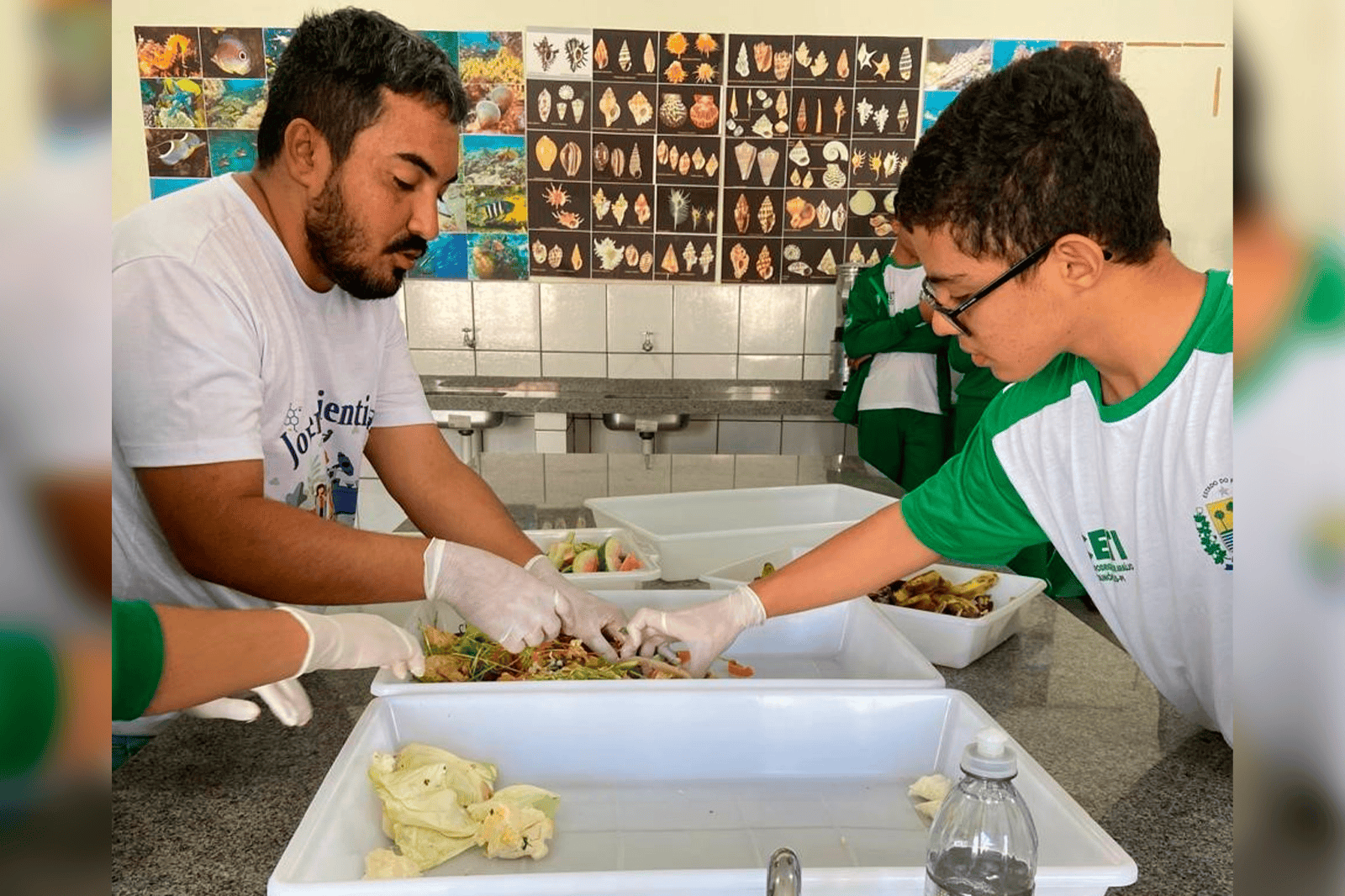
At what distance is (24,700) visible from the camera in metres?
0.22

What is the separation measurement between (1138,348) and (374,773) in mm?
1105

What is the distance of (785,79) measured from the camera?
197 inches

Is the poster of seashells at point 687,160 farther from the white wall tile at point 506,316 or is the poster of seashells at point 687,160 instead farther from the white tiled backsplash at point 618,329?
the white wall tile at point 506,316

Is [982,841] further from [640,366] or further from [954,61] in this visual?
[954,61]

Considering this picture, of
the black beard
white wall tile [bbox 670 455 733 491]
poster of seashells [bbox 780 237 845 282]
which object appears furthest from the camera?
poster of seashells [bbox 780 237 845 282]

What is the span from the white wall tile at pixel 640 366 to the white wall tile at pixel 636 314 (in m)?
0.05

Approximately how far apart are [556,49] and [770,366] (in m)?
2.00

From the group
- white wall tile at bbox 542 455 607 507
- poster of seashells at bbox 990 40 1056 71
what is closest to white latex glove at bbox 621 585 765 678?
white wall tile at bbox 542 455 607 507

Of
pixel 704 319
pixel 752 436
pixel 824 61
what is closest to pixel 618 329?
pixel 704 319

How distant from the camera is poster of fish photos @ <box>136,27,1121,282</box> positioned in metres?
4.98

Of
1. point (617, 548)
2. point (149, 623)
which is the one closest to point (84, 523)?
point (149, 623)

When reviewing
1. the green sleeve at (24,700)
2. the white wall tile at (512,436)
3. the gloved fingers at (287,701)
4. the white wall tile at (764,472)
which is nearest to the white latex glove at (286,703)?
the gloved fingers at (287,701)

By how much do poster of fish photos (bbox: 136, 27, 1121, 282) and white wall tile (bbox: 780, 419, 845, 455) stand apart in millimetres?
815

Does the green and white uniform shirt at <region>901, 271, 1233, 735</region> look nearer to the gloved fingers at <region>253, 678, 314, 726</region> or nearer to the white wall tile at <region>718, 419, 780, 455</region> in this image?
the gloved fingers at <region>253, 678, 314, 726</region>
